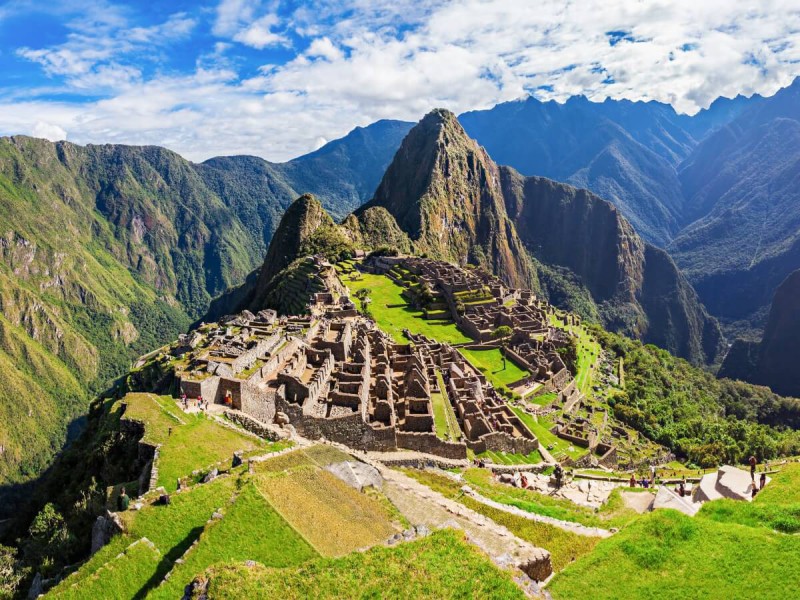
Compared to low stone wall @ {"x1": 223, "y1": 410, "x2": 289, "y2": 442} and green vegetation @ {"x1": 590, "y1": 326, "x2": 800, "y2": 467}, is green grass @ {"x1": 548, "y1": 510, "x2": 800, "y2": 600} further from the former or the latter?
green vegetation @ {"x1": 590, "y1": 326, "x2": 800, "y2": 467}

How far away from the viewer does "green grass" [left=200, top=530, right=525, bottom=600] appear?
11367mm

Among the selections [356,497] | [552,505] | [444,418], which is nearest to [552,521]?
[552,505]

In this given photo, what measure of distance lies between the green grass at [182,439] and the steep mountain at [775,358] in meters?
192

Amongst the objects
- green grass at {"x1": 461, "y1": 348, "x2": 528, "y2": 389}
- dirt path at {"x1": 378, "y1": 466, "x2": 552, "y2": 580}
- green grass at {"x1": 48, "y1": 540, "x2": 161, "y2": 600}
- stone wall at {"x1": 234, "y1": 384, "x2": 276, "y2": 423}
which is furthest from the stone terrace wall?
green grass at {"x1": 461, "y1": 348, "x2": 528, "y2": 389}

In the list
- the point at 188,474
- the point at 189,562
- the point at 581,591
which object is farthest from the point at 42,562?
the point at 581,591

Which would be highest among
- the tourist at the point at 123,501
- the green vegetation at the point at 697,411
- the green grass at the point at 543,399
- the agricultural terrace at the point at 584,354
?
the tourist at the point at 123,501

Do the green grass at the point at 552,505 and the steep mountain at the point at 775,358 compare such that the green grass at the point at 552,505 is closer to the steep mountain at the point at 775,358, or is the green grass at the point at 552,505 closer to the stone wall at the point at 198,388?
the stone wall at the point at 198,388

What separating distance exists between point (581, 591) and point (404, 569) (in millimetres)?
4028

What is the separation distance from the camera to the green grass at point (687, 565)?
11.1 meters

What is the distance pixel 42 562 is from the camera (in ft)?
71.7

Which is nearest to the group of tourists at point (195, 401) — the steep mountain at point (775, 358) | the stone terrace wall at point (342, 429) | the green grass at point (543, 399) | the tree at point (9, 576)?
the stone terrace wall at point (342, 429)

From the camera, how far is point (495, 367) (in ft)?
240

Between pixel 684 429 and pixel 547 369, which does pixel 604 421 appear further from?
pixel 684 429

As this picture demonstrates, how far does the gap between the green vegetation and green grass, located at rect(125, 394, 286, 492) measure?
56.7m
